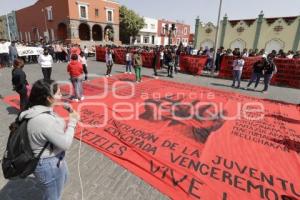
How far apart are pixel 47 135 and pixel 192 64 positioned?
13899 mm

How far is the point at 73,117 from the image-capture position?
2.20 metres

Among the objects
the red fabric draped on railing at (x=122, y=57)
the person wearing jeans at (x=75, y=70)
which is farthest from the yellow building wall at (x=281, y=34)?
the person wearing jeans at (x=75, y=70)

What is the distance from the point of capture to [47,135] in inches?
72.2

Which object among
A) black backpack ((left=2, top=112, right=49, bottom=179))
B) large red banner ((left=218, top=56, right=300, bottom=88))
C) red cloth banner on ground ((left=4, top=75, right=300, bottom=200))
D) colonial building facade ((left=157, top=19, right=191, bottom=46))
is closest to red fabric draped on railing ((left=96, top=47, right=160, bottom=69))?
large red banner ((left=218, top=56, right=300, bottom=88))

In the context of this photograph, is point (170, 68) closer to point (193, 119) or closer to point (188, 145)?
point (193, 119)

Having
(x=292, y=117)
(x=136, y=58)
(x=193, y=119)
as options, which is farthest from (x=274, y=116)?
(x=136, y=58)

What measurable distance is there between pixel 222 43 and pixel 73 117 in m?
32.8

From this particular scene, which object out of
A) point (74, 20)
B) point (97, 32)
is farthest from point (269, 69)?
point (97, 32)

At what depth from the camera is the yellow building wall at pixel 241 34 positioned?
28464 mm

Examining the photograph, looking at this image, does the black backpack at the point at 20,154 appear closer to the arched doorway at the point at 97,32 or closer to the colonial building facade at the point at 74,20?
the colonial building facade at the point at 74,20

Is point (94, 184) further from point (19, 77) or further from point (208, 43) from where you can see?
point (208, 43)

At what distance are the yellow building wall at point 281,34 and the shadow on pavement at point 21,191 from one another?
32.0 meters

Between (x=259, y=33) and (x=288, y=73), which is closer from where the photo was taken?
(x=288, y=73)

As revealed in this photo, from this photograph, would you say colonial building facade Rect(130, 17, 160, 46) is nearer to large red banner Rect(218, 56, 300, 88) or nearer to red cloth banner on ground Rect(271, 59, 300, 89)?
large red banner Rect(218, 56, 300, 88)
